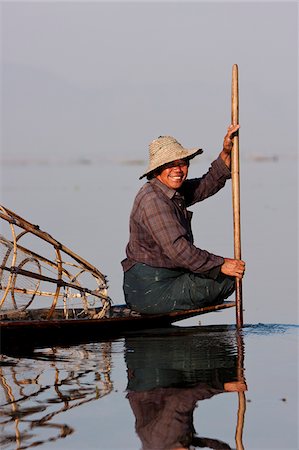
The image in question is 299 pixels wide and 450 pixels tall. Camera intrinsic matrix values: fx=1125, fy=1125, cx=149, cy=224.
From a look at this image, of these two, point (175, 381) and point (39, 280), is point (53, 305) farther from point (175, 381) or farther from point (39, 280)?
point (175, 381)

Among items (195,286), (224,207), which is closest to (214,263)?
(195,286)

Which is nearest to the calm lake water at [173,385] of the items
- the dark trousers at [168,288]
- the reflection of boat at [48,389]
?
the reflection of boat at [48,389]

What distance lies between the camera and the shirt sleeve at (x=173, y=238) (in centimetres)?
825

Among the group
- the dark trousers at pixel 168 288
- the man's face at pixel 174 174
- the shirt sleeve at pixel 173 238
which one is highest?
the man's face at pixel 174 174

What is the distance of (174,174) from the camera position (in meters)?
8.52

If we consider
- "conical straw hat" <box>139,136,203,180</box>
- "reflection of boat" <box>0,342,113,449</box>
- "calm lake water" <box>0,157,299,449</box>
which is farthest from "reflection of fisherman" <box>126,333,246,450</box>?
"conical straw hat" <box>139,136,203,180</box>

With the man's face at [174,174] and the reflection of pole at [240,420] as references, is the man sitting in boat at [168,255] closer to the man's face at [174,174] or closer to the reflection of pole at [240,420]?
the man's face at [174,174]

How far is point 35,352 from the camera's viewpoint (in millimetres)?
7832

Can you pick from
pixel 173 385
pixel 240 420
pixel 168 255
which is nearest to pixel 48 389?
pixel 173 385

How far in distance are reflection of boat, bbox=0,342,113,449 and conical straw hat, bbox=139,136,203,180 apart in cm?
141

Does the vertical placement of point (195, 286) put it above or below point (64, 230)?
below

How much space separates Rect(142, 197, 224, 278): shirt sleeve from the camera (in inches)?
325

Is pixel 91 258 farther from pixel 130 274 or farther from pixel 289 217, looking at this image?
pixel 289 217

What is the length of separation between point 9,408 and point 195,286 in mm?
2612
